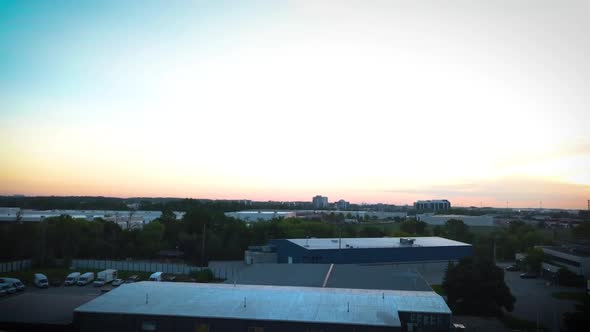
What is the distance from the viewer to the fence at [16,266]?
13.5m

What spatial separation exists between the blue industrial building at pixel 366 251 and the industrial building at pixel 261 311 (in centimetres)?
616

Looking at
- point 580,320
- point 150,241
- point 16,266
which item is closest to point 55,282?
point 16,266

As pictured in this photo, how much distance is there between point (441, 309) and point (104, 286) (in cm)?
934

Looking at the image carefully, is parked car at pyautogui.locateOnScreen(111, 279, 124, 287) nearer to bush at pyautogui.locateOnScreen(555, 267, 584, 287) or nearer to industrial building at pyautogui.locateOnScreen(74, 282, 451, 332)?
industrial building at pyautogui.locateOnScreen(74, 282, 451, 332)

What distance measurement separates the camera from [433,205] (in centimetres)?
7900

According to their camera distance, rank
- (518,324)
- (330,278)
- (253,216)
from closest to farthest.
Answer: (518,324) → (330,278) → (253,216)

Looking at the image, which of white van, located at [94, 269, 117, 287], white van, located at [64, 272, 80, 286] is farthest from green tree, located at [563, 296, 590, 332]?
white van, located at [64, 272, 80, 286]

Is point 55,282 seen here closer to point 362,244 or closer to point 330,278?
point 330,278

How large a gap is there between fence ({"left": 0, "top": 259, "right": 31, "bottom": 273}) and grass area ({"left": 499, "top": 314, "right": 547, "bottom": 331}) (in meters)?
14.3

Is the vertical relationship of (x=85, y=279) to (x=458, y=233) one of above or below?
below

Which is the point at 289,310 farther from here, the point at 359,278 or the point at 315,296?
the point at 359,278

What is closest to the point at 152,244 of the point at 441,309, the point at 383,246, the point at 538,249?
the point at 383,246

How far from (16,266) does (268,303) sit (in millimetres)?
11576

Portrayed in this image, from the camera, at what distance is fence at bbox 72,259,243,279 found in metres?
13.8
